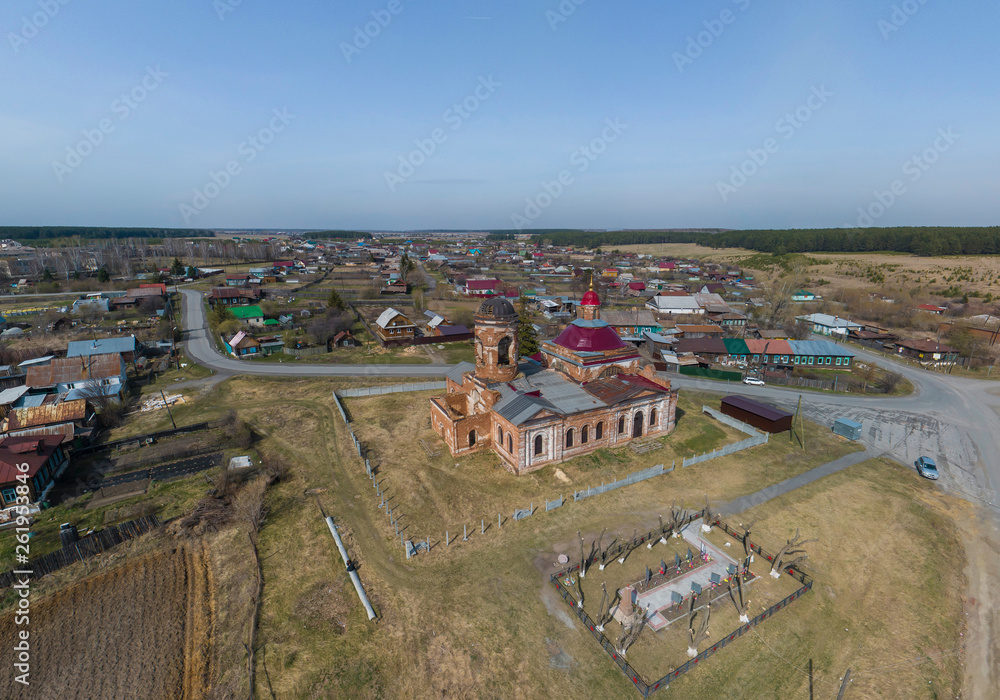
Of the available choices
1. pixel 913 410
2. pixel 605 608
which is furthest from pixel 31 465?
pixel 913 410

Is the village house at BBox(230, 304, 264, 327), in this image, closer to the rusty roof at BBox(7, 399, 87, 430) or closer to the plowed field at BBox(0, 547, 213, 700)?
the rusty roof at BBox(7, 399, 87, 430)

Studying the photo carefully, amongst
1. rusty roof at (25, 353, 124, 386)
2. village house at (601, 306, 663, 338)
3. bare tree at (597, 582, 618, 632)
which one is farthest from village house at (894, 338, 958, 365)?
rusty roof at (25, 353, 124, 386)

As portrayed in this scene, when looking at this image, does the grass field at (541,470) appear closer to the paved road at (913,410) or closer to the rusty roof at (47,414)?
the paved road at (913,410)

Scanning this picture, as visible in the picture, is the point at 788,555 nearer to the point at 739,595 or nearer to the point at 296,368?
the point at 739,595

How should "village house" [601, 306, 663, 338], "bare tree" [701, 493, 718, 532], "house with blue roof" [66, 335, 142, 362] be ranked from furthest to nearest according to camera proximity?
"village house" [601, 306, 663, 338]
"house with blue roof" [66, 335, 142, 362]
"bare tree" [701, 493, 718, 532]

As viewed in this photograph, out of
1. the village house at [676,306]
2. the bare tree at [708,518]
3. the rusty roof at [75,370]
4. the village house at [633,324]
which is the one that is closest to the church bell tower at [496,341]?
the bare tree at [708,518]

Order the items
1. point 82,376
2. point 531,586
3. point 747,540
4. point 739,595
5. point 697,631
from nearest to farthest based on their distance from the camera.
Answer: point 697,631
point 739,595
point 531,586
point 747,540
point 82,376

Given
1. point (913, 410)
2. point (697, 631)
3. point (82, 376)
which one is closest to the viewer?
point (697, 631)
